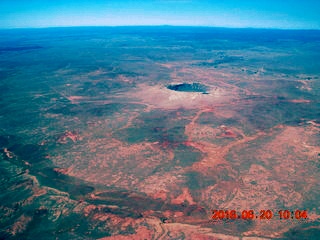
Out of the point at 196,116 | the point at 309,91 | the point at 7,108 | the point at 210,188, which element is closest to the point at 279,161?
the point at 210,188

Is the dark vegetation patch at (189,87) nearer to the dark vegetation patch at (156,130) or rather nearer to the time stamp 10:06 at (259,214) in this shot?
the dark vegetation patch at (156,130)

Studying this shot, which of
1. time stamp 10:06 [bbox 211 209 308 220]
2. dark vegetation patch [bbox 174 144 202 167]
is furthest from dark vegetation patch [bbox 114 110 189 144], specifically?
time stamp 10:06 [bbox 211 209 308 220]

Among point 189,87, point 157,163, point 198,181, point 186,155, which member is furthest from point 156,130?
point 189,87

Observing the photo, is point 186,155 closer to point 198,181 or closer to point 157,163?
point 157,163

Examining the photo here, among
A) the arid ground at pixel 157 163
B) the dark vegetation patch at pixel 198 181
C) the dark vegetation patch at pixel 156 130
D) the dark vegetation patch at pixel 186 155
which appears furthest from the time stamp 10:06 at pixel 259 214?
the dark vegetation patch at pixel 156 130

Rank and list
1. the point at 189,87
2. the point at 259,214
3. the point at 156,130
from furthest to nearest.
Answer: the point at 189,87 → the point at 156,130 → the point at 259,214

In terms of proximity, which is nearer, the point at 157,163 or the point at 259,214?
the point at 259,214
